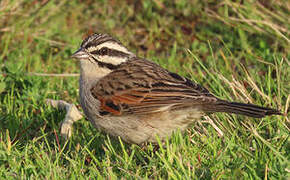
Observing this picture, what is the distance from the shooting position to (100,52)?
5648mm

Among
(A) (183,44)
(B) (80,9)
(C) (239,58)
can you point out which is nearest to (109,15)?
(B) (80,9)

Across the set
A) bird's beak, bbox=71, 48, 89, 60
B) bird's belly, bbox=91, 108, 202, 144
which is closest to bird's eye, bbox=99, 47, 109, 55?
bird's beak, bbox=71, 48, 89, 60

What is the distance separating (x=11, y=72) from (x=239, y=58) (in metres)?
3.55

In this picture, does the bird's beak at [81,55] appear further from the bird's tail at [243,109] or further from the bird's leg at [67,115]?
the bird's tail at [243,109]

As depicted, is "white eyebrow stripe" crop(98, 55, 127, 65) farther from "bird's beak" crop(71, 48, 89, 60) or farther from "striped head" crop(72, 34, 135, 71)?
"bird's beak" crop(71, 48, 89, 60)

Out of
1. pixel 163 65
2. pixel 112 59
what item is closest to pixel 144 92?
pixel 112 59

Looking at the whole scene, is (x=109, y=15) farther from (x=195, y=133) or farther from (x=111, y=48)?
(x=195, y=133)

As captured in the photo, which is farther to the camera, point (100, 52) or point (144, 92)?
point (100, 52)

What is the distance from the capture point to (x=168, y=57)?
8.60m

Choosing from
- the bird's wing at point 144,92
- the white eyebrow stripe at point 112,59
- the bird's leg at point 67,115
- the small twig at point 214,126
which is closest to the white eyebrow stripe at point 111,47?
the white eyebrow stripe at point 112,59

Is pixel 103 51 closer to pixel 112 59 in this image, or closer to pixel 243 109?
pixel 112 59

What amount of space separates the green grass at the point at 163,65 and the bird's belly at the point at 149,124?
134 millimetres

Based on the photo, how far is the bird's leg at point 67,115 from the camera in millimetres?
6164

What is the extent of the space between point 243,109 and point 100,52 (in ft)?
6.13
